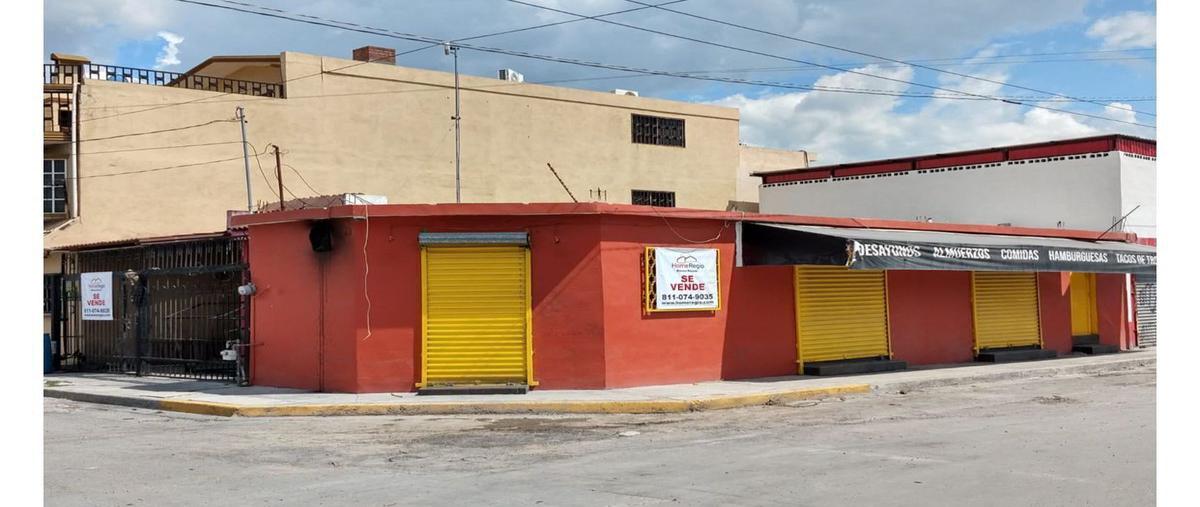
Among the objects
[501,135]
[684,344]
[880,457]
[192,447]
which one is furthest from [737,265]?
[501,135]

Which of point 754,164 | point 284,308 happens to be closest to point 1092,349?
point 284,308

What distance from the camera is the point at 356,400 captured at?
610 inches

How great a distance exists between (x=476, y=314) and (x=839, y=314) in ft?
24.1

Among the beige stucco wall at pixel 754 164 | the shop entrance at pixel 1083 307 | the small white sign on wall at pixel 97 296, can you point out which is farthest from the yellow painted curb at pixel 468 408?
the beige stucco wall at pixel 754 164

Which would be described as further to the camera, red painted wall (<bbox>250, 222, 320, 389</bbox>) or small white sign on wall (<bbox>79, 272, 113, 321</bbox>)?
small white sign on wall (<bbox>79, 272, 113, 321</bbox>)

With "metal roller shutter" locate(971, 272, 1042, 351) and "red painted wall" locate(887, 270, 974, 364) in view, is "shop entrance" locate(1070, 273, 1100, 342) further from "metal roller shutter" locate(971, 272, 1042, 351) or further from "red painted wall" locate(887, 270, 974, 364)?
"red painted wall" locate(887, 270, 974, 364)

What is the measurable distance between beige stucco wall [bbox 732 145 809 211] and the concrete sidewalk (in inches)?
973

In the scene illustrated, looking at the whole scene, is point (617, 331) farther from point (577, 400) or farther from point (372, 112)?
point (372, 112)

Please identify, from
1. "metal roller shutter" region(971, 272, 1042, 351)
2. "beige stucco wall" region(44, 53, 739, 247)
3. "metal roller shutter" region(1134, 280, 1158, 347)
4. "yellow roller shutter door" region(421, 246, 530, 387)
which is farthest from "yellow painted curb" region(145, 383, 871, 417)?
"metal roller shutter" region(1134, 280, 1158, 347)

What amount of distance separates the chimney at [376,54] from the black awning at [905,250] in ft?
73.7

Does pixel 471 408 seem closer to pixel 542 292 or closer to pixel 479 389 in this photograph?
pixel 479 389

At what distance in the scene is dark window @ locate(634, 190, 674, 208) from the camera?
4058 centimetres

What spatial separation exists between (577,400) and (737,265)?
4.61 m

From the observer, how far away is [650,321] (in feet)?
56.0
